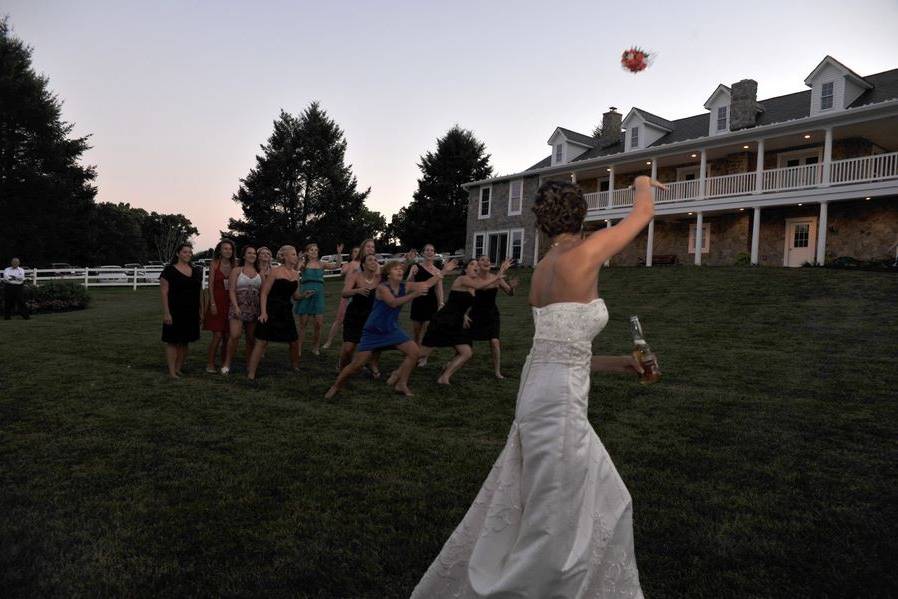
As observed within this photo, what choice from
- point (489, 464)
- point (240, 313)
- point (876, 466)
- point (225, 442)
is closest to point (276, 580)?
point (489, 464)

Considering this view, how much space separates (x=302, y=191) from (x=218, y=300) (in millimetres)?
45498

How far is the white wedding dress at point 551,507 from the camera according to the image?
238 cm

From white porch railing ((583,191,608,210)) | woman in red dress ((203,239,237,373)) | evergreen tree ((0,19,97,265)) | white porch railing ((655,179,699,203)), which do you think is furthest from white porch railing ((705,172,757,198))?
evergreen tree ((0,19,97,265))

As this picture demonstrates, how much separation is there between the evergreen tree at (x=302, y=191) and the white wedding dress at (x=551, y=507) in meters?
49.7

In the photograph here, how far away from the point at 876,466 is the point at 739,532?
2103mm

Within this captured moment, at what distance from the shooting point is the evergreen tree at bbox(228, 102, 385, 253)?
51188mm

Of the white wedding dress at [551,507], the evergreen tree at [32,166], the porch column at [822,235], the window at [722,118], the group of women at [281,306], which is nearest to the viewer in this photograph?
the white wedding dress at [551,507]

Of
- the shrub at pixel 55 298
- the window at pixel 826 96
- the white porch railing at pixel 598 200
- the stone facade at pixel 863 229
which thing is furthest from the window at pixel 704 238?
the shrub at pixel 55 298

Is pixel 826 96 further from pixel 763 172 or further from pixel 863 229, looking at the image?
pixel 863 229

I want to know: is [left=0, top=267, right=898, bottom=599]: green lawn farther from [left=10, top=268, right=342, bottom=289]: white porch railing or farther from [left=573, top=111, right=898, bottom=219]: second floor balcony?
[left=10, top=268, right=342, bottom=289]: white porch railing

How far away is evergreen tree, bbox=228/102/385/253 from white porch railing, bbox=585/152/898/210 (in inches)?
1179

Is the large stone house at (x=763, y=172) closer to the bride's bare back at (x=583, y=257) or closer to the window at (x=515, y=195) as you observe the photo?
the window at (x=515, y=195)

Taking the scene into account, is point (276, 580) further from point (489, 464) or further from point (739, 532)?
point (739, 532)

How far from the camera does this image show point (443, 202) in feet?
158
